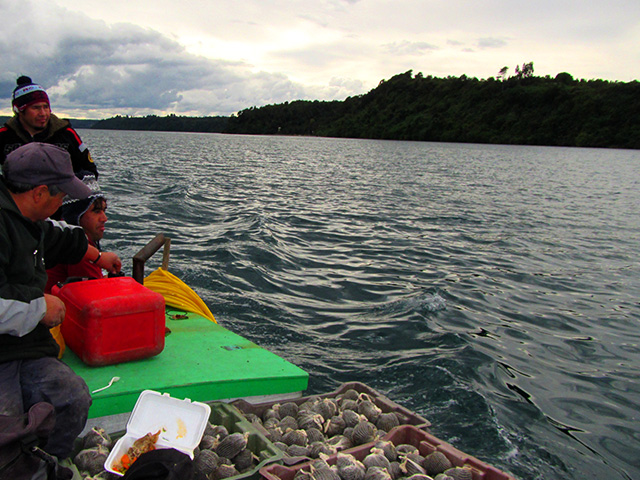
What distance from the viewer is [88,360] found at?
3555mm

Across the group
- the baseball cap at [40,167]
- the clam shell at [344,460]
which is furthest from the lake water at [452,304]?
the baseball cap at [40,167]

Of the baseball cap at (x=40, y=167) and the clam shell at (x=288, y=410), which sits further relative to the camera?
the clam shell at (x=288, y=410)

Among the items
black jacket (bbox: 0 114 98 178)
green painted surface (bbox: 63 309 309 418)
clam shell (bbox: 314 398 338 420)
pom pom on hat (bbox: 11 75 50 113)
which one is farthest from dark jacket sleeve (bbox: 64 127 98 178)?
clam shell (bbox: 314 398 338 420)

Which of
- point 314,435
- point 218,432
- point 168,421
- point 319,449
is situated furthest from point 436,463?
point 168,421

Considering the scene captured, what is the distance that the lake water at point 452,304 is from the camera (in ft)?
16.1

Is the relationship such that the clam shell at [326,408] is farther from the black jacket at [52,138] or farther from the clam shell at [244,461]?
the black jacket at [52,138]

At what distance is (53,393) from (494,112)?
133442mm

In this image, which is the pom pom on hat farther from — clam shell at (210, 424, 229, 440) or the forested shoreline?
the forested shoreline

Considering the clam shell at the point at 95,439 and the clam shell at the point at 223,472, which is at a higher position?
the clam shell at the point at 95,439

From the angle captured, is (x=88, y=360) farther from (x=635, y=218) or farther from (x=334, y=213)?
(x=635, y=218)

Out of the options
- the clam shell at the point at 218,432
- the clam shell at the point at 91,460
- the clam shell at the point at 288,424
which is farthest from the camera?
the clam shell at the point at 288,424

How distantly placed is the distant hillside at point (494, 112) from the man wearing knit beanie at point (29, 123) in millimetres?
119962

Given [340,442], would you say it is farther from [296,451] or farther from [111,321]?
[111,321]

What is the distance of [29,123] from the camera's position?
450 cm
